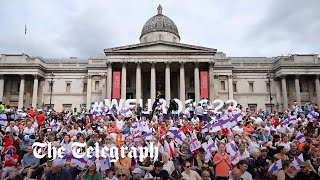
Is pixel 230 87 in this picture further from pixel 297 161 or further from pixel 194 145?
pixel 297 161

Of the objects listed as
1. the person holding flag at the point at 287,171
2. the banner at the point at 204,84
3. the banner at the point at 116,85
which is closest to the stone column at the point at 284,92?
the banner at the point at 204,84

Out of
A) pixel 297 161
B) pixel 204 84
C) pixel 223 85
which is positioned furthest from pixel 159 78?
pixel 297 161

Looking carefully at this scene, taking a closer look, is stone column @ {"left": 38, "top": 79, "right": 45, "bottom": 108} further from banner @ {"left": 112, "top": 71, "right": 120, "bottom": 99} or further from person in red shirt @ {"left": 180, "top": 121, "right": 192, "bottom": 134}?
person in red shirt @ {"left": 180, "top": 121, "right": 192, "bottom": 134}

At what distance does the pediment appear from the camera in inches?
1747

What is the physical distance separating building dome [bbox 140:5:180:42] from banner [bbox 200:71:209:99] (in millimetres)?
14828

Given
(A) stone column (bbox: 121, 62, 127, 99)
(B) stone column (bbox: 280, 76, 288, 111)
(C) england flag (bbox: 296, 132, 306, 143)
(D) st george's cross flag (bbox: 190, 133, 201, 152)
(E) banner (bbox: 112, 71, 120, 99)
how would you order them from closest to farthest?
(D) st george's cross flag (bbox: 190, 133, 201, 152), (C) england flag (bbox: 296, 132, 306, 143), (E) banner (bbox: 112, 71, 120, 99), (A) stone column (bbox: 121, 62, 127, 99), (B) stone column (bbox: 280, 76, 288, 111)

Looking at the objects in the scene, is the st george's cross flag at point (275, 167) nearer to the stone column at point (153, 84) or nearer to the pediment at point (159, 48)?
the stone column at point (153, 84)

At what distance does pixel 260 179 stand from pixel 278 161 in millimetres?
1028

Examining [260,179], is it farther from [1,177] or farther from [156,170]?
[1,177]

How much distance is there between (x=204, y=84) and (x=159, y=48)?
892 centimetres

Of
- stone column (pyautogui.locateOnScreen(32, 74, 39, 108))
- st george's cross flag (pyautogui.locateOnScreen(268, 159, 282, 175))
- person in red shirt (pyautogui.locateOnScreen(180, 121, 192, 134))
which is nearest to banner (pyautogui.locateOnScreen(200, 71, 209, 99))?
stone column (pyautogui.locateOnScreen(32, 74, 39, 108))

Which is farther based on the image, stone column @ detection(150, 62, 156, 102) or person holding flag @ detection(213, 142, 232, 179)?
stone column @ detection(150, 62, 156, 102)

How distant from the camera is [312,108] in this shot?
22.5 m

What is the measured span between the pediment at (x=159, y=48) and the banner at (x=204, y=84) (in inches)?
139
